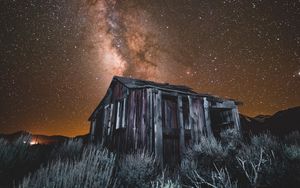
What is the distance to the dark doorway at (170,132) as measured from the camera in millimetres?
8359

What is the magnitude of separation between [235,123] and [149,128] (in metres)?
5.60

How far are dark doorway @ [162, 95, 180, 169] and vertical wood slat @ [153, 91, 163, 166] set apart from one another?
38cm

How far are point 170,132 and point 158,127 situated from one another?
709 millimetres

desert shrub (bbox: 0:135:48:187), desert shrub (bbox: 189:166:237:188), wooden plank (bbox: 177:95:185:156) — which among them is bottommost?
desert shrub (bbox: 189:166:237:188)

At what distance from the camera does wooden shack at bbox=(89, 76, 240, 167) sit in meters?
8.49

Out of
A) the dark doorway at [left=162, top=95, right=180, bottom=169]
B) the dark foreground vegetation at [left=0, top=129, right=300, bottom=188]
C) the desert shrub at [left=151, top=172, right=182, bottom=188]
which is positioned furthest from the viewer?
the dark doorway at [left=162, top=95, right=180, bottom=169]

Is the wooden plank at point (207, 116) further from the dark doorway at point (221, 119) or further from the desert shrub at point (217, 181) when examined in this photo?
the desert shrub at point (217, 181)

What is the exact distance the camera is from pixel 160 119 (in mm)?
8672

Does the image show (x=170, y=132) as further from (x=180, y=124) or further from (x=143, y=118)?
(x=143, y=118)

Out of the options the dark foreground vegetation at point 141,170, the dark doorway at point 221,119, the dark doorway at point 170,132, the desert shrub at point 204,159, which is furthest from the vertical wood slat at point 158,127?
the dark doorway at point 221,119

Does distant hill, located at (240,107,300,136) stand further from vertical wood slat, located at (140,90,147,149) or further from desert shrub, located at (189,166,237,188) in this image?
desert shrub, located at (189,166,237,188)

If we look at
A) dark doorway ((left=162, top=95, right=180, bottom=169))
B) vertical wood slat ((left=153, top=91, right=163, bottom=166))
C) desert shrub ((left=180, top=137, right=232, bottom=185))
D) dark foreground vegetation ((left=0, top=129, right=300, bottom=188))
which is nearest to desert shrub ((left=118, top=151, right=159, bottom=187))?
dark foreground vegetation ((left=0, top=129, right=300, bottom=188))

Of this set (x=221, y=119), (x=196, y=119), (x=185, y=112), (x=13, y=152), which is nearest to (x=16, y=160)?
(x=13, y=152)

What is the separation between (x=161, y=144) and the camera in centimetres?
822
